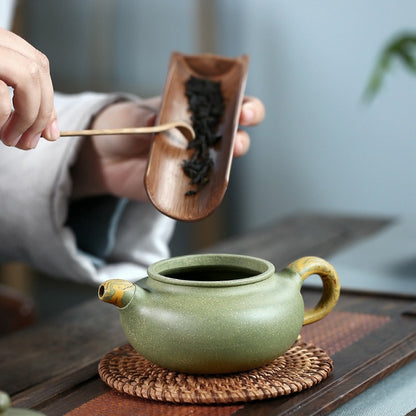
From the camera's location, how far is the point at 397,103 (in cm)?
216

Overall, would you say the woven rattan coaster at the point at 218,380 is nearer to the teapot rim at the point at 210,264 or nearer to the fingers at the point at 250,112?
the teapot rim at the point at 210,264

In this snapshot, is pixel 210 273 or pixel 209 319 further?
pixel 210 273

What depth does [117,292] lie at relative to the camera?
0.55 metres

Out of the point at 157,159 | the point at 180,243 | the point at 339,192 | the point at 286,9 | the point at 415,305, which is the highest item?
the point at 286,9

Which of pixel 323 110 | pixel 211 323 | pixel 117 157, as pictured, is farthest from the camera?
pixel 323 110

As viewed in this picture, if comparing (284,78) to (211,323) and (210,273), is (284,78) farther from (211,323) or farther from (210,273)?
(211,323)

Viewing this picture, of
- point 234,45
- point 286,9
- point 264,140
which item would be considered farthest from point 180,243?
point 286,9

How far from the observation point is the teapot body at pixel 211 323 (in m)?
0.53

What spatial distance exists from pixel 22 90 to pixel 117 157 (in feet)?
1.43

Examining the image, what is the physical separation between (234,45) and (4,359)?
1889 mm

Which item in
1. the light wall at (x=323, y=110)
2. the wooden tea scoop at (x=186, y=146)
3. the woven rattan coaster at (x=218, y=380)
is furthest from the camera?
the light wall at (x=323, y=110)

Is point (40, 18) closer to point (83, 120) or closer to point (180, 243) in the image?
point (180, 243)

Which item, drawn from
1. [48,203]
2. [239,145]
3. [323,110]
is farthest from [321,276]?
[323,110]

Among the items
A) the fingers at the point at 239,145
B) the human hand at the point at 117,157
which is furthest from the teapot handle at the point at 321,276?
the human hand at the point at 117,157
